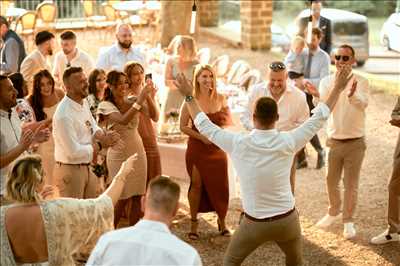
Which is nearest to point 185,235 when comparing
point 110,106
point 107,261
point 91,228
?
point 110,106

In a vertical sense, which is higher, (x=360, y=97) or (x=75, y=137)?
(x=360, y=97)

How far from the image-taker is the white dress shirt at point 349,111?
586cm

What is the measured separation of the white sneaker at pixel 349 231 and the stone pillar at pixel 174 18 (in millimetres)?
8525

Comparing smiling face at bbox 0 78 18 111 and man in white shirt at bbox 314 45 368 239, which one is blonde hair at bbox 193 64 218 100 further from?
smiling face at bbox 0 78 18 111

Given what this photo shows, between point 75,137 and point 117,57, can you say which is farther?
point 117,57

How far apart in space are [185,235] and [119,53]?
2581 mm

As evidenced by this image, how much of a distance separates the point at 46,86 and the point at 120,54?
2214 mm

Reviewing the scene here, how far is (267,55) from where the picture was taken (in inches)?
594

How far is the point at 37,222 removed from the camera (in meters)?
3.55

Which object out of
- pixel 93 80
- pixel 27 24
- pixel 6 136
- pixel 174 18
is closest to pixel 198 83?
pixel 93 80

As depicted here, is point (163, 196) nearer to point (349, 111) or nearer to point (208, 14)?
point (349, 111)

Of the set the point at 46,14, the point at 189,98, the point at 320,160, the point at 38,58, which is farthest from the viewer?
the point at 46,14

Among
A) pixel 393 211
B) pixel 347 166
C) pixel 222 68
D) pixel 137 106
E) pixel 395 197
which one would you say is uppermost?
pixel 137 106

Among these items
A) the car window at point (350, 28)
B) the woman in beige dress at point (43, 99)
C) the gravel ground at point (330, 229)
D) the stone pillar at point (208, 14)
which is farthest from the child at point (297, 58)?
the stone pillar at point (208, 14)
